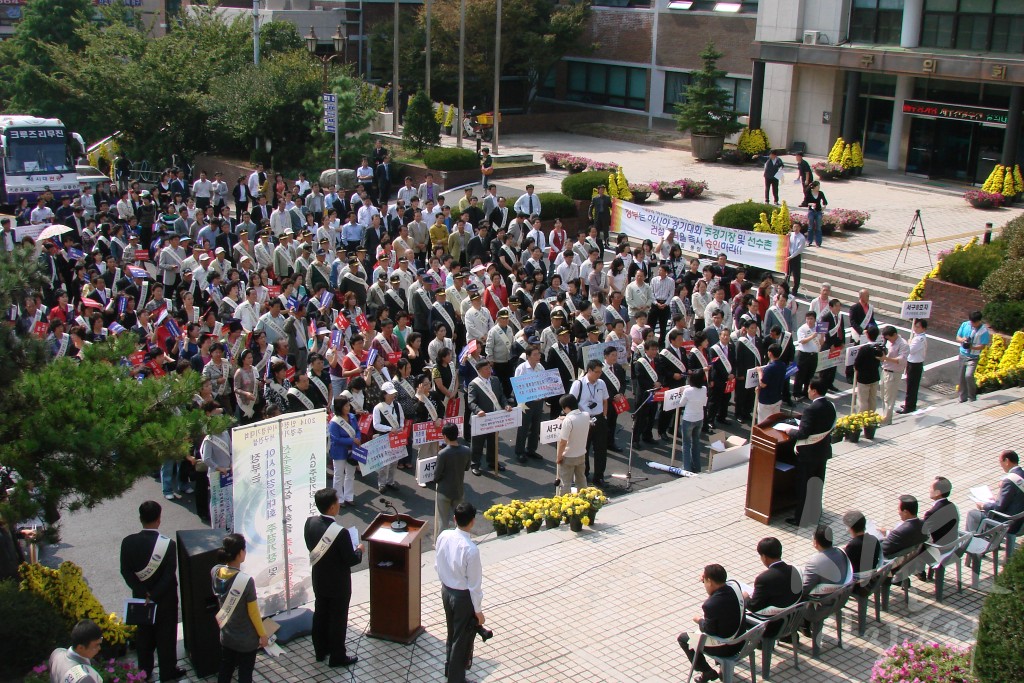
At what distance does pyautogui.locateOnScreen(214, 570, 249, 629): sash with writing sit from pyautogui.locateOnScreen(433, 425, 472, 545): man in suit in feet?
10.3

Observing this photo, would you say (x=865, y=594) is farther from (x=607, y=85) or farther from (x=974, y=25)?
(x=607, y=85)

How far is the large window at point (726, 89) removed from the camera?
138 ft

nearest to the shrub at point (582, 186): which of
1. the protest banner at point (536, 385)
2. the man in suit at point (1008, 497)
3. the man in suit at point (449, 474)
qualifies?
the protest banner at point (536, 385)

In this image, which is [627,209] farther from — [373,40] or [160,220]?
[373,40]

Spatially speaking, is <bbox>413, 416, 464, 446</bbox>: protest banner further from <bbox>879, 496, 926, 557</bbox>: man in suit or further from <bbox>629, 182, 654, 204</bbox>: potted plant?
<bbox>629, 182, 654, 204</bbox>: potted plant

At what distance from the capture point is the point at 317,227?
75.3 feet

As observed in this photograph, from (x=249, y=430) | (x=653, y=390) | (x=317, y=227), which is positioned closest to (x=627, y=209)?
(x=317, y=227)

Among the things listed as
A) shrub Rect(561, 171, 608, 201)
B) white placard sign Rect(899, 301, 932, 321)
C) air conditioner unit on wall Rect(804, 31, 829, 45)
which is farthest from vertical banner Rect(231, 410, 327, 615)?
air conditioner unit on wall Rect(804, 31, 829, 45)

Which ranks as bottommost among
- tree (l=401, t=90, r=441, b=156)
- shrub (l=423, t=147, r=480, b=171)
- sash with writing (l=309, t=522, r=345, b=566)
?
sash with writing (l=309, t=522, r=345, b=566)

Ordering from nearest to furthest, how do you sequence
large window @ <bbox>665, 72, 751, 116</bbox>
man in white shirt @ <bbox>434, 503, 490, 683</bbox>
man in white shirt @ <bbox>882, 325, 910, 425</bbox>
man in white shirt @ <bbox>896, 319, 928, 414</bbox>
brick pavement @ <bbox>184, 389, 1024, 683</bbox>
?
man in white shirt @ <bbox>434, 503, 490, 683</bbox>
brick pavement @ <bbox>184, 389, 1024, 683</bbox>
man in white shirt @ <bbox>882, 325, 910, 425</bbox>
man in white shirt @ <bbox>896, 319, 928, 414</bbox>
large window @ <bbox>665, 72, 751, 116</bbox>

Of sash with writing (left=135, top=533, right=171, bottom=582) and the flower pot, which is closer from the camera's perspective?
sash with writing (left=135, top=533, right=171, bottom=582)

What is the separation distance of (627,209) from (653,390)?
947 cm

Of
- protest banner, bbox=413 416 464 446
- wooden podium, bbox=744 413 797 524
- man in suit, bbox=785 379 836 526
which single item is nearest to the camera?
man in suit, bbox=785 379 836 526

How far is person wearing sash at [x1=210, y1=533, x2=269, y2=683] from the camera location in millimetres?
8320
